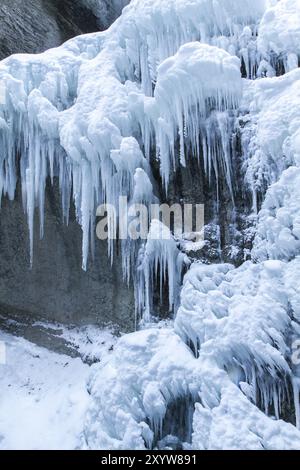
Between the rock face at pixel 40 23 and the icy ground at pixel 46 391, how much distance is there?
5373 mm

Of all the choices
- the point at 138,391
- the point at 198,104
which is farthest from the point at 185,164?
the point at 138,391

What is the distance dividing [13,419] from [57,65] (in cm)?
500

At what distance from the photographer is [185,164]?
6160mm

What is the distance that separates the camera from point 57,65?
7047 millimetres

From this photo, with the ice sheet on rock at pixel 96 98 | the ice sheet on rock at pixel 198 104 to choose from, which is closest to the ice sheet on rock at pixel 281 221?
the ice sheet on rock at pixel 198 104

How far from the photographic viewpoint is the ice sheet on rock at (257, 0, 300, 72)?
583 cm

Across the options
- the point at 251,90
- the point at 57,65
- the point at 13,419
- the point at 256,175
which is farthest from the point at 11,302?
the point at 251,90

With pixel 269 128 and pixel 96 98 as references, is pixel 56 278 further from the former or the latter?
pixel 269 128

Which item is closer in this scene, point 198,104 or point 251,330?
point 251,330

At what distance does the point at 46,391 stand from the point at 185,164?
11.9ft

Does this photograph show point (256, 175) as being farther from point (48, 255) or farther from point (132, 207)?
point (48, 255)

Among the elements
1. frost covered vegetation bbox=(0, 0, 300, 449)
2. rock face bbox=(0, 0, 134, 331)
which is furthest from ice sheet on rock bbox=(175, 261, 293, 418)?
rock face bbox=(0, 0, 134, 331)

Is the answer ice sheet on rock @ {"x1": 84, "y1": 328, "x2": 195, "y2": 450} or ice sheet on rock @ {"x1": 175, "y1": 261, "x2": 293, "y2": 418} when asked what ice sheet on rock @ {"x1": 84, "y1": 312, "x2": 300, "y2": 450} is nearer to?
ice sheet on rock @ {"x1": 84, "y1": 328, "x2": 195, "y2": 450}
